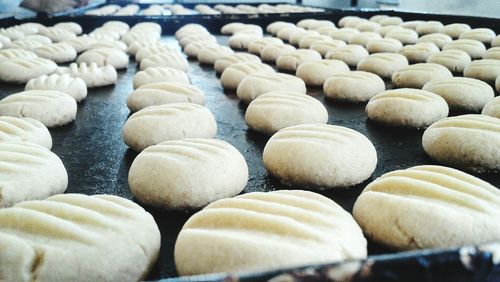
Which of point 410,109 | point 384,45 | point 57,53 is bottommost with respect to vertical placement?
point 57,53

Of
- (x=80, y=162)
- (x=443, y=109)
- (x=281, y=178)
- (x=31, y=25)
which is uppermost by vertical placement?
(x=443, y=109)

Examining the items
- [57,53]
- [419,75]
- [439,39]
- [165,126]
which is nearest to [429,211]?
[165,126]

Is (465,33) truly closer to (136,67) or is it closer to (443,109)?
(443,109)

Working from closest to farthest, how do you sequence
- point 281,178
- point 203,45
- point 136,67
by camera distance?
point 281,178, point 136,67, point 203,45

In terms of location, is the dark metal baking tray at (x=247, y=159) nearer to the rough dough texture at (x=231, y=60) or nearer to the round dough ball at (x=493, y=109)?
the rough dough texture at (x=231, y=60)

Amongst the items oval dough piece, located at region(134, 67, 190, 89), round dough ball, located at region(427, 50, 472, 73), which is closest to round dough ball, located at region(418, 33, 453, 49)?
round dough ball, located at region(427, 50, 472, 73)

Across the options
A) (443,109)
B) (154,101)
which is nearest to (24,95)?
(154,101)

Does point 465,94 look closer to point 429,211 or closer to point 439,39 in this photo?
point 429,211

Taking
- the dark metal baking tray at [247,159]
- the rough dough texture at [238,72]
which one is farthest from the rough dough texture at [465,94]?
the rough dough texture at [238,72]
